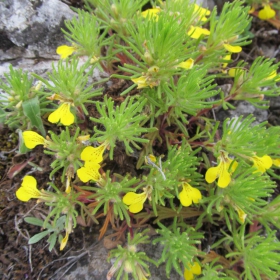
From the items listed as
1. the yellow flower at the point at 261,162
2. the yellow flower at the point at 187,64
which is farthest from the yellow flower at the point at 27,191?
the yellow flower at the point at 261,162

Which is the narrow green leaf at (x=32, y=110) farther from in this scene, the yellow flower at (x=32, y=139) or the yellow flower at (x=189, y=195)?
the yellow flower at (x=189, y=195)

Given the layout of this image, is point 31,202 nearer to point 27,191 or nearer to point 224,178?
point 27,191

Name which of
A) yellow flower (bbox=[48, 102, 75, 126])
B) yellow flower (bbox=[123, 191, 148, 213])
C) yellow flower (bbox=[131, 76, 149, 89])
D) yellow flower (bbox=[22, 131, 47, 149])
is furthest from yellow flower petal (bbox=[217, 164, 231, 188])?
yellow flower (bbox=[22, 131, 47, 149])

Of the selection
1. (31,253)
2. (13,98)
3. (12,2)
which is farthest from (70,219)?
(12,2)

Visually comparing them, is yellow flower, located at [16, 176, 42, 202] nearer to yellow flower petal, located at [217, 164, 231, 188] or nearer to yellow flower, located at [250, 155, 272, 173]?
yellow flower petal, located at [217, 164, 231, 188]

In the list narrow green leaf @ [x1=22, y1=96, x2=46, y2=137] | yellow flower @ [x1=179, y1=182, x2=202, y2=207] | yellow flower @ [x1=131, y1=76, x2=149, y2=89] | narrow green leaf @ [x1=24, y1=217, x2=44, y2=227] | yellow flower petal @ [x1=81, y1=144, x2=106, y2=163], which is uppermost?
yellow flower @ [x1=131, y1=76, x2=149, y2=89]

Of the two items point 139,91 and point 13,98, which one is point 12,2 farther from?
point 139,91
